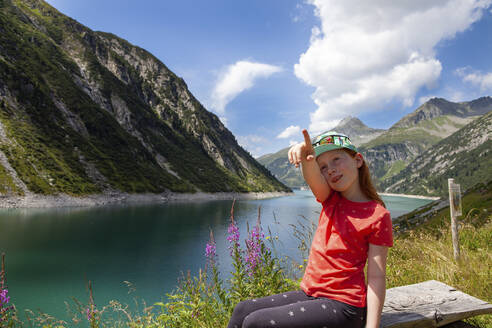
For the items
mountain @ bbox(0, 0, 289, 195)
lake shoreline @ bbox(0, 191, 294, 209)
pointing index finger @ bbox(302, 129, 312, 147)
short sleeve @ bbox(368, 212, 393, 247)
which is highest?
mountain @ bbox(0, 0, 289, 195)

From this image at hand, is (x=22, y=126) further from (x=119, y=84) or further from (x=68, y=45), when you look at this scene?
(x=68, y=45)

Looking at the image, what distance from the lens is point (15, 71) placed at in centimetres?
9288

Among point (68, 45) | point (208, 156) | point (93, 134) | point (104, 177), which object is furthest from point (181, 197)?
point (68, 45)

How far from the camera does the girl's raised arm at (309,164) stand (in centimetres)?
265

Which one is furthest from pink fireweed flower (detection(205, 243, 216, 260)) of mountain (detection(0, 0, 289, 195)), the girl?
mountain (detection(0, 0, 289, 195))

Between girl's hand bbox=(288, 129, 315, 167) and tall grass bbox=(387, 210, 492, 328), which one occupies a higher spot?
girl's hand bbox=(288, 129, 315, 167)

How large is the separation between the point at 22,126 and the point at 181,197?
5359cm

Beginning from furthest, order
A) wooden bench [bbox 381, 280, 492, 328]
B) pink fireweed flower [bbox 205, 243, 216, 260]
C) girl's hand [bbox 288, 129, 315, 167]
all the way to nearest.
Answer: pink fireweed flower [bbox 205, 243, 216, 260], wooden bench [bbox 381, 280, 492, 328], girl's hand [bbox 288, 129, 315, 167]

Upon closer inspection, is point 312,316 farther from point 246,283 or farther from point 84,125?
point 84,125

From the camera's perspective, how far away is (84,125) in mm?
107250

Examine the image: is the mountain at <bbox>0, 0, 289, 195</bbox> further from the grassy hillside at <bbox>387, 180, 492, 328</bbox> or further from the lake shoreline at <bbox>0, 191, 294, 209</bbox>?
the grassy hillside at <bbox>387, 180, 492, 328</bbox>

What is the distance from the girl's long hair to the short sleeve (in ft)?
1.26

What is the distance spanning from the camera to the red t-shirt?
8.01 feet

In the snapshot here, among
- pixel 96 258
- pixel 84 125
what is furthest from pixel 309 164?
pixel 84 125
